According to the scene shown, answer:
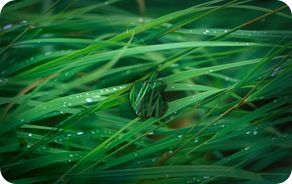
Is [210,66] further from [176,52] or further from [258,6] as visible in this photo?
[258,6]

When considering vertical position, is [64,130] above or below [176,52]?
below

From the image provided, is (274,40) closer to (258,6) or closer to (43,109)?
(258,6)

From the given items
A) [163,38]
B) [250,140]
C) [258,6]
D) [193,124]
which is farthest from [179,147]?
[258,6]

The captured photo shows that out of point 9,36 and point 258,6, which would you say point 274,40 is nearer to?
point 258,6

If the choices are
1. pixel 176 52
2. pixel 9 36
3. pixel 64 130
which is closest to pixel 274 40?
pixel 176 52

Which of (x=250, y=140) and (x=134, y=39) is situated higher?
(x=134, y=39)

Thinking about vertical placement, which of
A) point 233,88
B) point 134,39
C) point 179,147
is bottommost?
point 179,147
